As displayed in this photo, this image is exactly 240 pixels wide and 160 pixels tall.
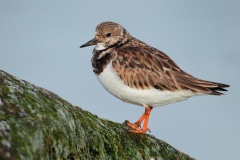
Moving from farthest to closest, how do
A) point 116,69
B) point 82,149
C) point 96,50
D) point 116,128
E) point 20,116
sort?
point 96,50, point 116,69, point 116,128, point 82,149, point 20,116

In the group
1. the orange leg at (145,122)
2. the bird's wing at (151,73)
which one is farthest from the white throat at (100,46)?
the orange leg at (145,122)

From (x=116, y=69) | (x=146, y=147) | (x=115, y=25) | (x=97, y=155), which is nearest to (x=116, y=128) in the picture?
(x=146, y=147)

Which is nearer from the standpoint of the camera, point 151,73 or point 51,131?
point 51,131

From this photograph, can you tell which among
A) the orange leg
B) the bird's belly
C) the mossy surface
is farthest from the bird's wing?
the mossy surface

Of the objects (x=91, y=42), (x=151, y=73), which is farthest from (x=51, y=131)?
(x=91, y=42)

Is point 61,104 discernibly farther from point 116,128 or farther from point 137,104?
point 137,104

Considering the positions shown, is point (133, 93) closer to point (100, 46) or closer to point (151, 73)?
point (151, 73)

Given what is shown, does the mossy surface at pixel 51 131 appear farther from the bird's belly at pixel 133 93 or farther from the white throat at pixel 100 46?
the white throat at pixel 100 46
